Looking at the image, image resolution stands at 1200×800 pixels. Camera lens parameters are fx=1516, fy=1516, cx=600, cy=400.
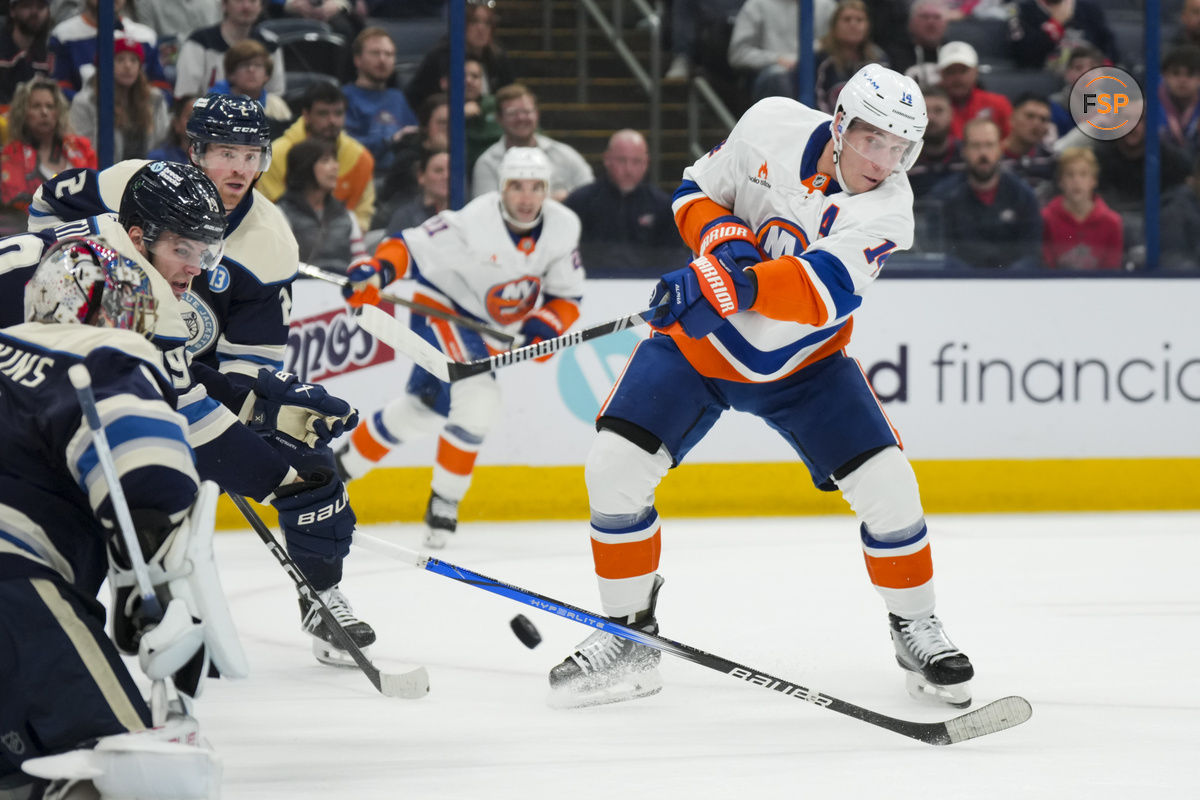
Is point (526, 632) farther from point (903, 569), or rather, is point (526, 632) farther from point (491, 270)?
point (491, 270)

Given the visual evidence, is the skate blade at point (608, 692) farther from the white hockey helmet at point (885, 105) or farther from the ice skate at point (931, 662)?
the white hockey helmet at point (885, 105)

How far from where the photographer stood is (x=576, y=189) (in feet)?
16.6

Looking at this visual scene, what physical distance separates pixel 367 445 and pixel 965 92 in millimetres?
2383

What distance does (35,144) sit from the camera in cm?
462

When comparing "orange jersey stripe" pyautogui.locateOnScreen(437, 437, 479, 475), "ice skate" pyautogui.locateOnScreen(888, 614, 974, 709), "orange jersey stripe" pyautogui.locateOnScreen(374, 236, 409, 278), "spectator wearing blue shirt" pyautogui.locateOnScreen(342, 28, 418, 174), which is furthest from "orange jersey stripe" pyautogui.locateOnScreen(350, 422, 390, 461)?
"ice skate" pyautogui.locateOnScreen(888, 614, 974, 709)

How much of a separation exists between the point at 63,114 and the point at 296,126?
70 centimetres

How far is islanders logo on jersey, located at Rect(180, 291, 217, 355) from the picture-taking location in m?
2.74

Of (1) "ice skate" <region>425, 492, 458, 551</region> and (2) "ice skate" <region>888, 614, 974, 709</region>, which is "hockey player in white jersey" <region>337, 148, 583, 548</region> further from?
(2) "ice skate" <region>888, 614, 974, 709</region>

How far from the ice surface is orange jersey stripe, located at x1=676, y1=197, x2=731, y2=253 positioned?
821 mm

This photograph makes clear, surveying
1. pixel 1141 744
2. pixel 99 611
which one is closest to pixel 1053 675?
pixel 1141 744

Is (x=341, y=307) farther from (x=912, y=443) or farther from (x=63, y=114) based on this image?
(x=912, y=443)

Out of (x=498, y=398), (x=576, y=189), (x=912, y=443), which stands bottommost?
(x=912, y=443)

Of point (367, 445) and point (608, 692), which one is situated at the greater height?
point (608, 692)

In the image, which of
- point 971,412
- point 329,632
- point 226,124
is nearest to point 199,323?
point 226,124
